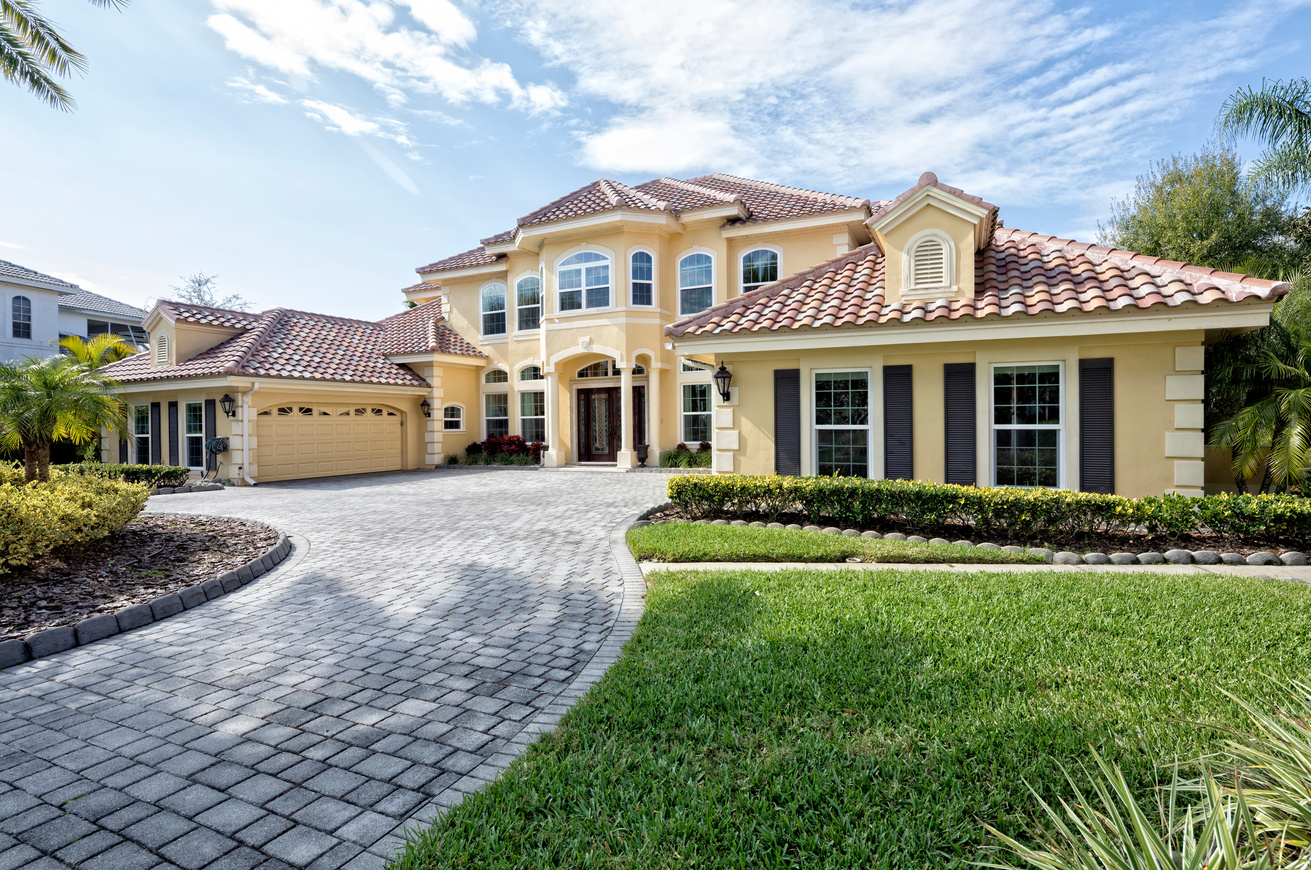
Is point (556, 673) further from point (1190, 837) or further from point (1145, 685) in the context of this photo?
point (1145, 685)

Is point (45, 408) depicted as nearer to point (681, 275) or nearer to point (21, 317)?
point (681, 275)

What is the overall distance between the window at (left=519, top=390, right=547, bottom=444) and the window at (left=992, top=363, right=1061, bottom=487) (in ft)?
51.4

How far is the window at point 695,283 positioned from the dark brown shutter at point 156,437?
16.7 m

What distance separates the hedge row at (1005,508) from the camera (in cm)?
777

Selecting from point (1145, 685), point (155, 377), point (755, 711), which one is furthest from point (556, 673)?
point (155, 377)

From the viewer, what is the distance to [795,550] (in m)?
7.81

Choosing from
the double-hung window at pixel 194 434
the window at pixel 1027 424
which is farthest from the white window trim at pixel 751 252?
the double-hung window at pixel 194 434

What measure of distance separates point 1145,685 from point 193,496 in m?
18.3

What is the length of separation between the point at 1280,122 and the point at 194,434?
26990 millimetres

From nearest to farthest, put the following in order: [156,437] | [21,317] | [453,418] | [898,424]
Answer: [898,424] → [156,437] → [453,418] → [21,317]

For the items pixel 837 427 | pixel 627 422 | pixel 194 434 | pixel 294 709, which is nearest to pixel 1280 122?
pixel 837 427

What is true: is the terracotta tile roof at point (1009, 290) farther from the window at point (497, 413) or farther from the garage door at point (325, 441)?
the garage door at point (325, 441)

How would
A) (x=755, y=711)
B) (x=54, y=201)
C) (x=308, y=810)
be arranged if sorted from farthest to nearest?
(x=54, y=201)
(x=755, y=711)
(x=308, y=810)

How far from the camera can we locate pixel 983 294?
10.4 m
